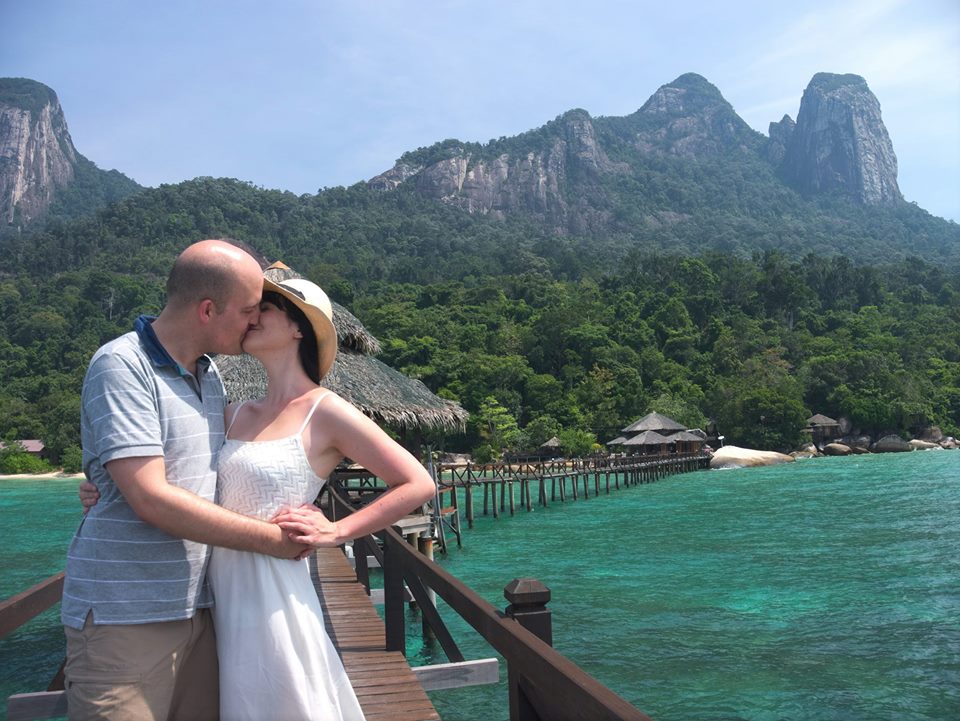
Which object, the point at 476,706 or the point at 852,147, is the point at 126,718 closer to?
the point at 476,706

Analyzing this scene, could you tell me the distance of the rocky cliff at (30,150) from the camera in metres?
143

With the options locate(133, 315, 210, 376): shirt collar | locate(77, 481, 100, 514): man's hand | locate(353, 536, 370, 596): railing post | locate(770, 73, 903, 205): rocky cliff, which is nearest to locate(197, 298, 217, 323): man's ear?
locate(133, 315, 210, 376): shirt collar

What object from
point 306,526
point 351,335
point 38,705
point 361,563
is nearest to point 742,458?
point 351,335

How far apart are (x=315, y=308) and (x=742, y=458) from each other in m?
48.7

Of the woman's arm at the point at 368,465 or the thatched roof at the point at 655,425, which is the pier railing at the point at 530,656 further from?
the thatched roof at the point at 655,425

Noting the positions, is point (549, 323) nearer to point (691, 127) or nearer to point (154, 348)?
point (154, 348)

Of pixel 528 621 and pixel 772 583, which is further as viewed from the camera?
pixel 772 583

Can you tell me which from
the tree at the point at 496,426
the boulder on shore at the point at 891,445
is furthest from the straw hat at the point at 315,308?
the boulder on shore at the point at 891,445

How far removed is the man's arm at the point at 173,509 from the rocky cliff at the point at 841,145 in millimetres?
173222

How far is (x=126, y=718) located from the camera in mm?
1675

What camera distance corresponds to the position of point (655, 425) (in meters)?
48.9

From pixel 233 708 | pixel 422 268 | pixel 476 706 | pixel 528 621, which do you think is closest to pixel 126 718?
pixel 233 708

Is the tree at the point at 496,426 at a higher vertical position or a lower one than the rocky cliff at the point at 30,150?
lower

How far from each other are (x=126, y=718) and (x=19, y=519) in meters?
31.9
